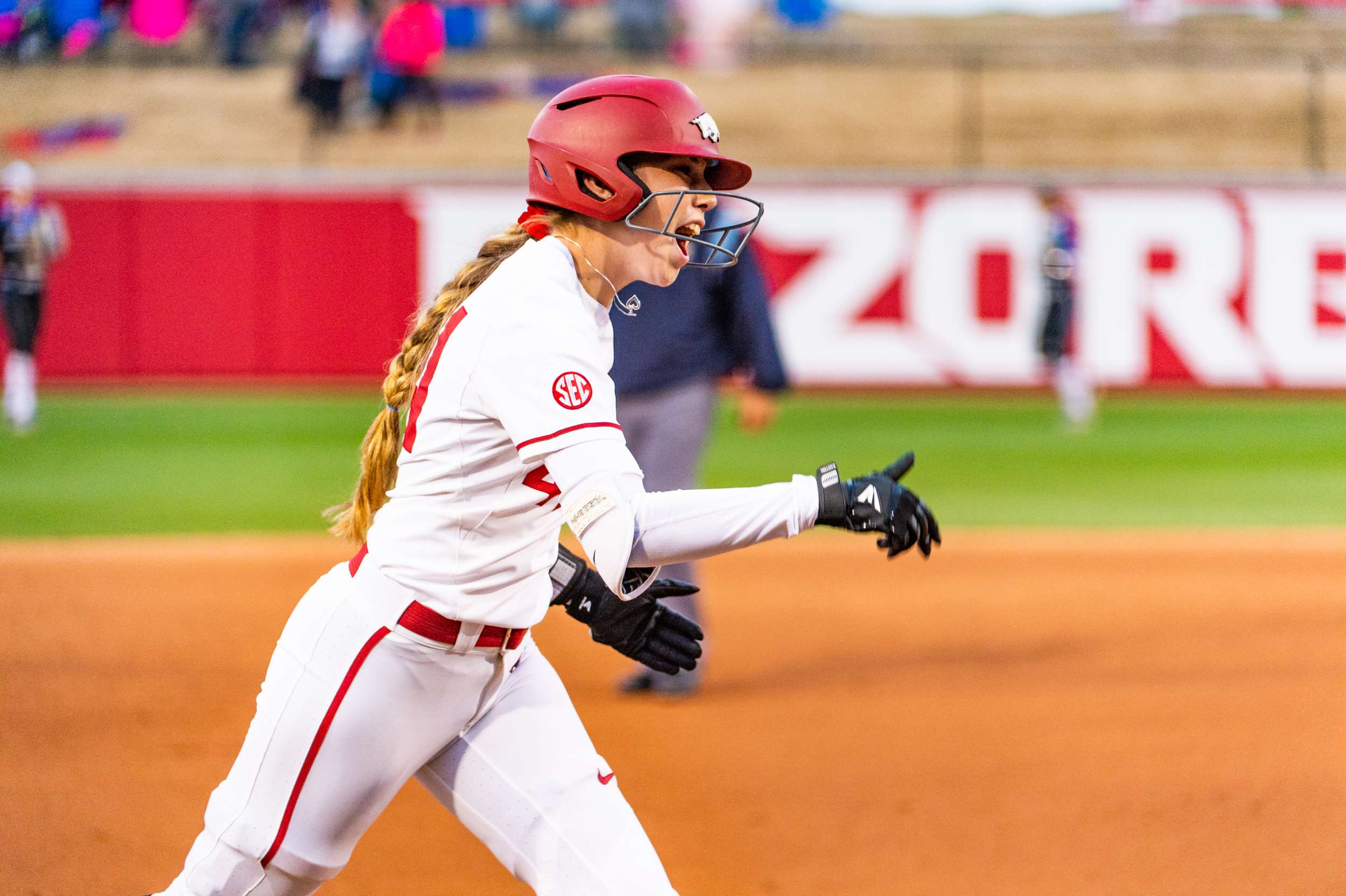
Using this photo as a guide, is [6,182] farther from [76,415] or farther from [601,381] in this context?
[601,381]

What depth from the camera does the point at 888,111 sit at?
23.2 m

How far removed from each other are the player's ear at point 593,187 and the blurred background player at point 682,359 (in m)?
3.21

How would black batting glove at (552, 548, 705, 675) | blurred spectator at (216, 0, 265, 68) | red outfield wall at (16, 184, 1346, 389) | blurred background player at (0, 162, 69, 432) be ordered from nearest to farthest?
black batting glove at (552, 548, 705, 675) < blurred background player at (0, 162, 69, 432) < red outfield wall at (16, 184, 1346, 389) < blurred spectator at (216, 0, 265, 68)

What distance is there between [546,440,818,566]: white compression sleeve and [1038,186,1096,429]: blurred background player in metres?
13.6

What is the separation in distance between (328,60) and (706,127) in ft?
65.4

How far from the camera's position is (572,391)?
8.81ft

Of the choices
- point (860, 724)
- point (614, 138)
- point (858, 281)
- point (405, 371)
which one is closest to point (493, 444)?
point (405, 371)

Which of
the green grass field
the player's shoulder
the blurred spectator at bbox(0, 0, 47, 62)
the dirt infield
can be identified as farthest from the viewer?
the blurred spectator at bbox(0, 0, 47, 62)

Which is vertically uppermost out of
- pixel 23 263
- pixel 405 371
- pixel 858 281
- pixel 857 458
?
pixel 405 371

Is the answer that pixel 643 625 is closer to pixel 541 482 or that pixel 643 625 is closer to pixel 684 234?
pixel 541 482

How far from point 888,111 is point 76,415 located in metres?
12.8

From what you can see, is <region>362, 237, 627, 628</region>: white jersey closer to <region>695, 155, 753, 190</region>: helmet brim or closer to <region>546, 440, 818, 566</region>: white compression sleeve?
<region>546, 440, 818, 566</region>: white compression sleeve

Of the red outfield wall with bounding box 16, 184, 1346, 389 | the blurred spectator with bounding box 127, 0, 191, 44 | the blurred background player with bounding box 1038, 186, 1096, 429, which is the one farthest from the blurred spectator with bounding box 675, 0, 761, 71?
the blurred background player with bounding box 1038, 186, 1096, 429

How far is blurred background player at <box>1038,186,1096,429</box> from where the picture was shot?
1605 centimetres
